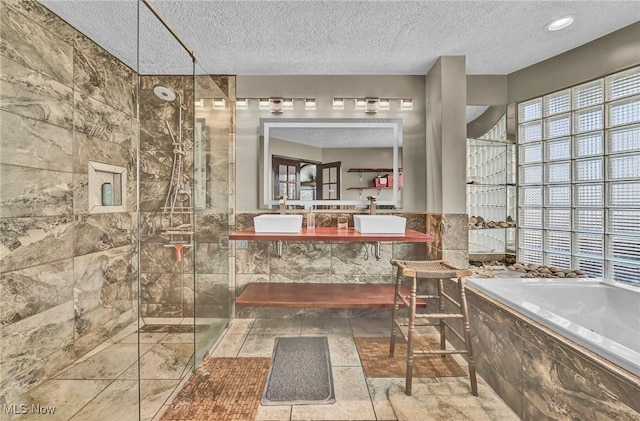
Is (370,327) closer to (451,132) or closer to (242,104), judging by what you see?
(451,132)

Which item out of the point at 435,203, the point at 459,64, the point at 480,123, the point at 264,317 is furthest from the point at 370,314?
the point at 459,64

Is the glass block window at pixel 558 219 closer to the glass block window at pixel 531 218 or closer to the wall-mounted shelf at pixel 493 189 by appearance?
the glass block window at pixel 531 218

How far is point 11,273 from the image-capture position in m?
1.67

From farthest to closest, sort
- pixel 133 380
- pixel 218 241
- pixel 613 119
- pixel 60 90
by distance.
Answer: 1. pixel 218 241
2. pixel 613 119
3. pixel 60 90
4. pixel 133 380

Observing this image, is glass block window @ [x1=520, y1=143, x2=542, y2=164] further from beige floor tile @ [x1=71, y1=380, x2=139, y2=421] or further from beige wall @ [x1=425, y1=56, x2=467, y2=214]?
beige floor tile @ [x1=71, y1=380, x2=139, y2=421]

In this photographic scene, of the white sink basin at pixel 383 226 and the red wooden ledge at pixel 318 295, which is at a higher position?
the white sink basin at pixel 383 226

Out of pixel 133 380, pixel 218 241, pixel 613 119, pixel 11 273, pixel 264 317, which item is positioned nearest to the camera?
pixel 11 273

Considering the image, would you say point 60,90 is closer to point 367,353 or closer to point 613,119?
point 367,353

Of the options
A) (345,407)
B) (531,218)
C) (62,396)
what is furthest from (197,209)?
(531,218)

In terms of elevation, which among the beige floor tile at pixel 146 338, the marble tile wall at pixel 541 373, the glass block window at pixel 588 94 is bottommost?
the beige floor tile at pixel 146 338

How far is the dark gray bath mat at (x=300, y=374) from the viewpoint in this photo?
1.74 meters

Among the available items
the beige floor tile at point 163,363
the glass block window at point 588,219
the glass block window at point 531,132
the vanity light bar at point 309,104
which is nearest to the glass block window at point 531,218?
the glass block window at point 588,219

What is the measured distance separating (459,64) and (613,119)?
125 cm

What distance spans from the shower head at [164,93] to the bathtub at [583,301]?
2.81m
